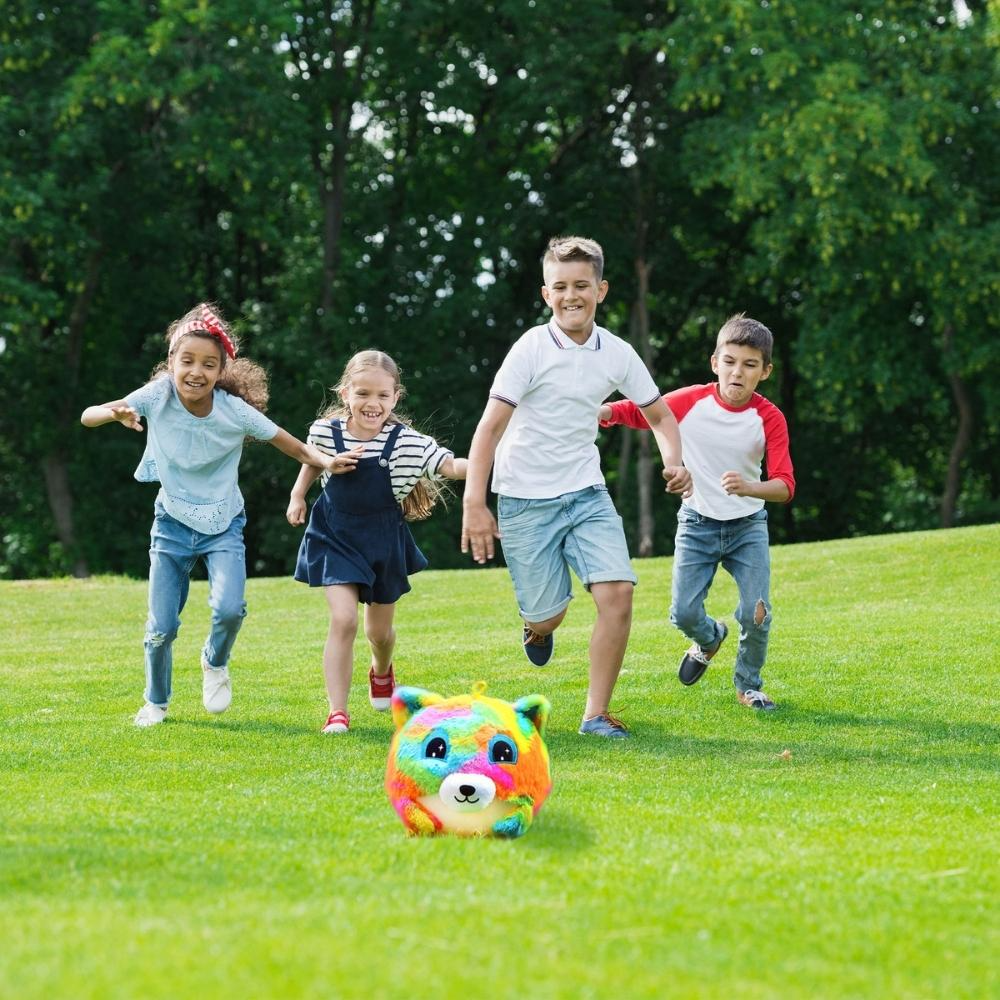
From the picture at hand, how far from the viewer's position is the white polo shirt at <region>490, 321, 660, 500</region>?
6922 mm

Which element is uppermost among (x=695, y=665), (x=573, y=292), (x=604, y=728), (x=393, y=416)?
(x=573, y=292)

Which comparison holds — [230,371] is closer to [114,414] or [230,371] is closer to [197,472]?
[197,472]

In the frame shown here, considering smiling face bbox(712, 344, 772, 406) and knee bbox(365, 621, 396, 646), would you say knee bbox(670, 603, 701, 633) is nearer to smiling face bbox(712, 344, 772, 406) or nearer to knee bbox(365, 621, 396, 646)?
smiling face bbox(712, 344, 772, 406)

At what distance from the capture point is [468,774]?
466 cm

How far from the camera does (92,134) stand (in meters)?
23.9

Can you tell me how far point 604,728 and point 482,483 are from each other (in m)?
1.38

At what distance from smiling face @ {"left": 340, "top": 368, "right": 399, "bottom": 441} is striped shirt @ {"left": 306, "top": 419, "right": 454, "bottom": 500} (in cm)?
6

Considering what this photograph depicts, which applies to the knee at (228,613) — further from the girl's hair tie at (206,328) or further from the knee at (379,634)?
the girl's hair tie at (206,328)

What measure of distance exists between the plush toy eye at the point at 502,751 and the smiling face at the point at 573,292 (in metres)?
2.69

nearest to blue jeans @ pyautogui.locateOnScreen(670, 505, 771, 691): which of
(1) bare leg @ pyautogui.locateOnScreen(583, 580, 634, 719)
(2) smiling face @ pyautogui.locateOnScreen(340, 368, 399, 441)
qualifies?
(1) bare leg @ pyautogui.locateOnScreen(583, 580, 634, 719)

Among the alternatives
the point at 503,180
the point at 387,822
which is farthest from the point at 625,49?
the point at 387,822

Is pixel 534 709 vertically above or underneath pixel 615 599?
underneath

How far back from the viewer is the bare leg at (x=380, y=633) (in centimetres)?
766

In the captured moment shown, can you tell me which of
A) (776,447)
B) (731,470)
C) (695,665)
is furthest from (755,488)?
(695,665)
